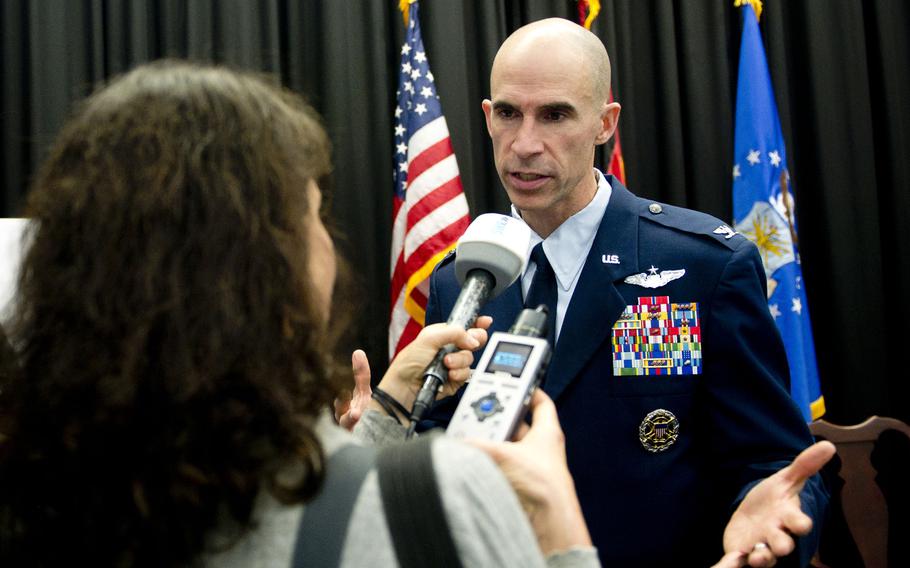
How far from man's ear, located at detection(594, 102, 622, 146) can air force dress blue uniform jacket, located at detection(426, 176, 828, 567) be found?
32 centimetres

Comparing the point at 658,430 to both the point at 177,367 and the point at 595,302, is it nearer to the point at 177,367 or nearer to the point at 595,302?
the point at 595,302

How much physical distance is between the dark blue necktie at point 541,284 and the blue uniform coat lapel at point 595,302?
5 centimetres

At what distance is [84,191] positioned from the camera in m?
0.73

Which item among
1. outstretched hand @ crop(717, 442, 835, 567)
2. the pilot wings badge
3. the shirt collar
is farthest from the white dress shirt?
outstretched hand @ crop(717, 442, 835, 567)

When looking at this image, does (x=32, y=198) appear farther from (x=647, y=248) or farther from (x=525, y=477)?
(x=647, y=248)

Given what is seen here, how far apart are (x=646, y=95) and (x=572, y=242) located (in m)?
2.17

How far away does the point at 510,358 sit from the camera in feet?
3.30

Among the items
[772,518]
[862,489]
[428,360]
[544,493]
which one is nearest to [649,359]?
[772,518]

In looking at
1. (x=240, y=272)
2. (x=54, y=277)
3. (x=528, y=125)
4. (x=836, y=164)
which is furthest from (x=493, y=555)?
(x=836, y=164)

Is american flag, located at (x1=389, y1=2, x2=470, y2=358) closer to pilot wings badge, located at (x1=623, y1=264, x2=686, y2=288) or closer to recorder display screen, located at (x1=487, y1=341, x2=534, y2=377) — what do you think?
pilot wings badge, located at (x1=623, y1=264, x2=686, y2=288)

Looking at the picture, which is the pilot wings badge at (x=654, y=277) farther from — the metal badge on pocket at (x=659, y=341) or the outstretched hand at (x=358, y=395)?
the outstretched hand at (x=358, y=395)

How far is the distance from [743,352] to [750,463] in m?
0.19

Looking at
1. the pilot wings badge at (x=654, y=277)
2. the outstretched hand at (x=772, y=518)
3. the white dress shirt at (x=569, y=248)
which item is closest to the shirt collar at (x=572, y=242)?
the white dress shirt at (x=569, y=248)

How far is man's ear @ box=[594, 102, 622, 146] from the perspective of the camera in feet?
6.07
